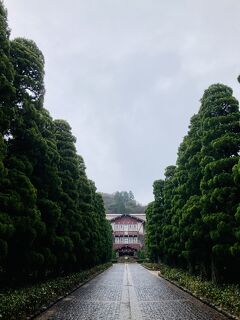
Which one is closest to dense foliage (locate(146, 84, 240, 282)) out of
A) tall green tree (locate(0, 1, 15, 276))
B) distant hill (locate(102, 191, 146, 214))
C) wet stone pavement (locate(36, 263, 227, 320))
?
wet stone pavement (locate(36, 263, 227, 320))

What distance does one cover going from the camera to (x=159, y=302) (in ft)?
54.6

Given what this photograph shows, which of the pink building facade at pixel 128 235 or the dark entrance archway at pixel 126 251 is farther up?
the pink building facade at pixel 128 235

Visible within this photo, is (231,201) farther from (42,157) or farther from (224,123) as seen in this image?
(42,157)

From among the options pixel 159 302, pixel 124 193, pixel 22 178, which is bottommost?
pixel 159 302

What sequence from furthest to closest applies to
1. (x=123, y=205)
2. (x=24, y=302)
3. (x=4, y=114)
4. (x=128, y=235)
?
(x=123, y=205), (x=128, y=235), (x=4, y=114), (x=24, y=302)

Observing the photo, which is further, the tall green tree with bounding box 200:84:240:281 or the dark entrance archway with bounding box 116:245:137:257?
the dark entrance archway with bounding box 116:245:137:257

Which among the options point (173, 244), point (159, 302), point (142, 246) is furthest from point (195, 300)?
point (142, 246)

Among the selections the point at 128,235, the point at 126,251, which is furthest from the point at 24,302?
the point at 126,251

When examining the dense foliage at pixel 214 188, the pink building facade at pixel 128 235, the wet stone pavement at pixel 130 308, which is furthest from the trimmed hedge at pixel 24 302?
the pink building facade at pixel 128 235

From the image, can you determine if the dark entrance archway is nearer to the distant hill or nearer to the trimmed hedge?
the distant hill

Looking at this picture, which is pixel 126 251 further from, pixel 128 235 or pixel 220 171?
pixel 220 171

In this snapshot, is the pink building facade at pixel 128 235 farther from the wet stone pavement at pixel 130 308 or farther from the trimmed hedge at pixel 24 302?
the trimmed hedge at pixel 24 302

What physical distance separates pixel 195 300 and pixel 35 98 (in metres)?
11.6

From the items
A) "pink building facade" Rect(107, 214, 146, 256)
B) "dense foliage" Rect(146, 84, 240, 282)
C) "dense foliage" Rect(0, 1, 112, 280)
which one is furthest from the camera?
"pink building facade" Rect(107, 214, 146, 256)
